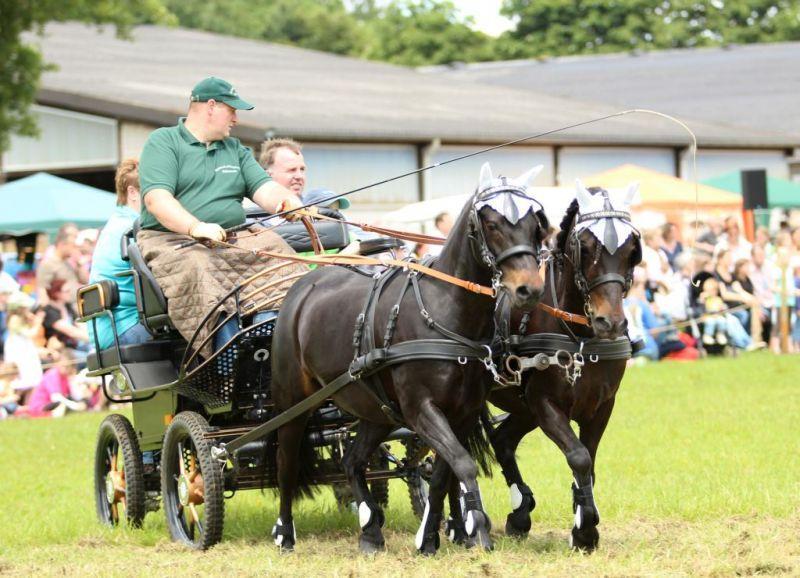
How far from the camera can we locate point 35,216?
58.5 feet

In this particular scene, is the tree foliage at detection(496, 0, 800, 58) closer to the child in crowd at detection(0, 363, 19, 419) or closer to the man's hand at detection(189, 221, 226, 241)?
the child in crowd at detection(0, 363, 19, 419)

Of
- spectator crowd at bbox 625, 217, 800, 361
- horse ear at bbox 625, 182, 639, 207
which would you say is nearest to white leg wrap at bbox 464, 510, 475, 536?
horse ear at bbox 625, 182, 639, 207

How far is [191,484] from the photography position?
26.1 ft

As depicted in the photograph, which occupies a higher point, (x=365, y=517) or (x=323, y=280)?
(x=323, y=280)

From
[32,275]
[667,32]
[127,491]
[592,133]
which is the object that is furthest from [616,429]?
[667,32]

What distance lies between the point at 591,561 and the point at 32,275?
12.0 metres

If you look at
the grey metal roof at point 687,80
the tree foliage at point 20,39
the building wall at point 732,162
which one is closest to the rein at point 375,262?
the tree foliage at point 20,39

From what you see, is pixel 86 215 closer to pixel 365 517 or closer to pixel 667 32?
pixel 365 517

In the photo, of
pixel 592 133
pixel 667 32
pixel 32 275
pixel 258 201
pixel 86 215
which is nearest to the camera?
pixel 258 201

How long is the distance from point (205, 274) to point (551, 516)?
250cm

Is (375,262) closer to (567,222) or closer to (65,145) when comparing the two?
(567,222)

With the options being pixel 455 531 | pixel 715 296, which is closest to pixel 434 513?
pixel 455 531

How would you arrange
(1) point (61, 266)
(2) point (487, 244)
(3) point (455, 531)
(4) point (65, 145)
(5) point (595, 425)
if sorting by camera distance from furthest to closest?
1. (4) point (65, 145)
2. (1) point (61, 266)
3. (3) point (455, 531)
4. (5) point (595, 425)
5. (2) point (487, 244)

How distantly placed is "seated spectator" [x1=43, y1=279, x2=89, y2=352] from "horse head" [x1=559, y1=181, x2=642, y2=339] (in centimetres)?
940
